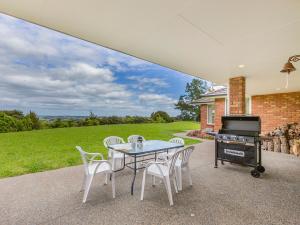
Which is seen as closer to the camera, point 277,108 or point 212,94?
point 277,108

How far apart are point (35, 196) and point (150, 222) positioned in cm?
211

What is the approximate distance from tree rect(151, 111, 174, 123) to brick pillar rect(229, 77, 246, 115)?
6.74m

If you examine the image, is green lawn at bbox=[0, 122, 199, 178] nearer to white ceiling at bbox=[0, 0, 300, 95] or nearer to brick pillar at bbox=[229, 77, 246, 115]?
white ceiling at bbox=[0, 0, 300, 95]

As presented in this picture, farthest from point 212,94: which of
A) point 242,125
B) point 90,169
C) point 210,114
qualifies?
point 90,169

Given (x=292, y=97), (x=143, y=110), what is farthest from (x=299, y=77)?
(x=143, y=110)

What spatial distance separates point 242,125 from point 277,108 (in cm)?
665

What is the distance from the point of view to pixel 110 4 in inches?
82.4

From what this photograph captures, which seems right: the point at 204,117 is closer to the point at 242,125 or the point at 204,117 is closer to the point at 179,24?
the point at 242,125

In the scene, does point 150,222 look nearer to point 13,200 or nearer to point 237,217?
point 237,217

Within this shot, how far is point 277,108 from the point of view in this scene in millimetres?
9312

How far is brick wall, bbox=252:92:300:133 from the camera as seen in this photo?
877 cm

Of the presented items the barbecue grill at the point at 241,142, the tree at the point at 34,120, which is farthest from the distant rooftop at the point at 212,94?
the tree at the point at 34,120

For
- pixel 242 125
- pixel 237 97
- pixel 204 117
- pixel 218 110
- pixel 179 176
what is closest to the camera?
pixel 179 176

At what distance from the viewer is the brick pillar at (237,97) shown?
18.0 ft
